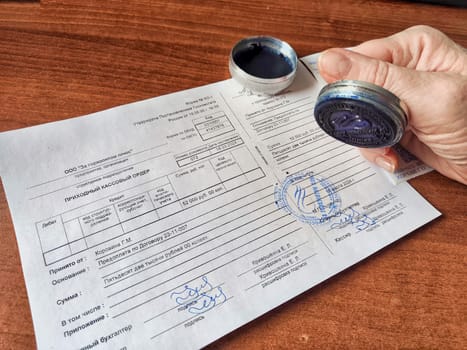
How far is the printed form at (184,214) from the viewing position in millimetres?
312

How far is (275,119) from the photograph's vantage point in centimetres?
46

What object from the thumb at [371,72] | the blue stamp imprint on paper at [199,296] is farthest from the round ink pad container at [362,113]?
the blue stamp imprint on paper at [199,296]

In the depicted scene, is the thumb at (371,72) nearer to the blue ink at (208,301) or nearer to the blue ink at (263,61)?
the blue ink at (263,61)

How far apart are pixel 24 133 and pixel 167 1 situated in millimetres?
283

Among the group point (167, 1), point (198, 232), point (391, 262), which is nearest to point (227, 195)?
point (198, 232)

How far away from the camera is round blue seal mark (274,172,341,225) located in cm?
39

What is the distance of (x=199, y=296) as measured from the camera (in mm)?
326

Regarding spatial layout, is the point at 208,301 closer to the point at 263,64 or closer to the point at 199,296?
the point at 199,296

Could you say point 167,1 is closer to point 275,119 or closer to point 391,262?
point 275,119

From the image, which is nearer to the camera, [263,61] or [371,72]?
[371,72]

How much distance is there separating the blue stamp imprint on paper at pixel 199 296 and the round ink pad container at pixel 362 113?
0.63 feet

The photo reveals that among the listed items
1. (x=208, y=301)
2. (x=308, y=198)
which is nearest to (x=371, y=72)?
(x=308, y=198)
